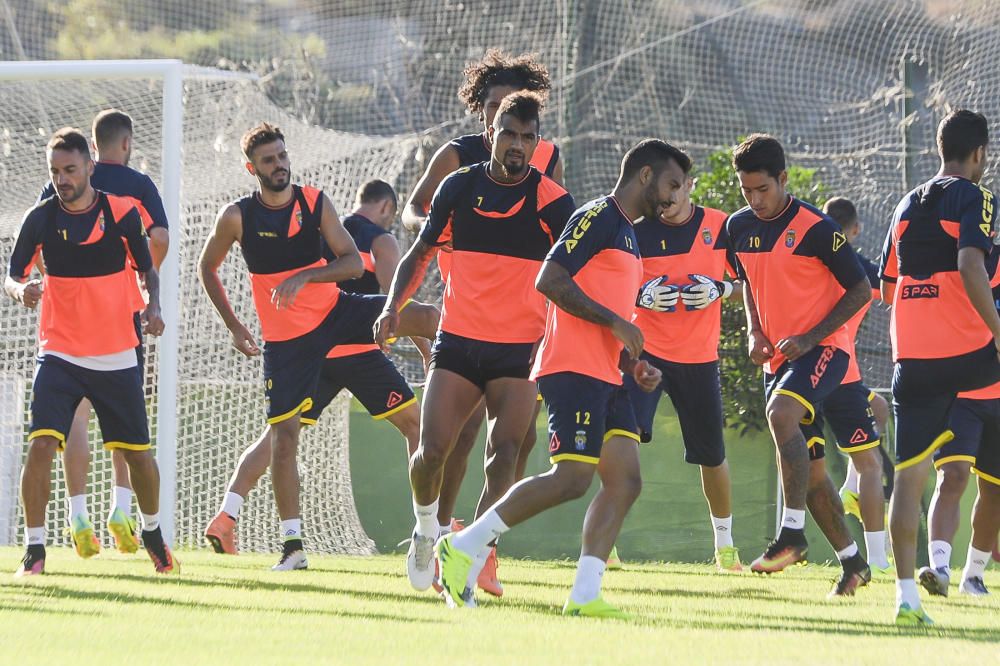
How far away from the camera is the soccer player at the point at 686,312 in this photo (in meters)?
8.90

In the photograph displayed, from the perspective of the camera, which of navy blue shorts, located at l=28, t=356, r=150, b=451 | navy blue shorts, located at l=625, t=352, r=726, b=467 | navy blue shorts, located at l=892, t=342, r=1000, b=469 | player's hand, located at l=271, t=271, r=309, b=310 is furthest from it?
navy blue shorts, located at l=625, t=352, r=726, b=467

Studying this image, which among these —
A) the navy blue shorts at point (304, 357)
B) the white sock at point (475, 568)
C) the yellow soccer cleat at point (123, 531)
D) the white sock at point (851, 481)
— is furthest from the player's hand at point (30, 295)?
the white sock at point (851, 481)

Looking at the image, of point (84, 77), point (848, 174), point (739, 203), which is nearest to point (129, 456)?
point (84, 77)

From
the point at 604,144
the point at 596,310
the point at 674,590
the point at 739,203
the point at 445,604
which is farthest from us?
the point at 604,144

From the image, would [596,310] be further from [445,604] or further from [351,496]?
[351,496]

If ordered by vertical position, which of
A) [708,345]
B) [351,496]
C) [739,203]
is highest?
[739,203]

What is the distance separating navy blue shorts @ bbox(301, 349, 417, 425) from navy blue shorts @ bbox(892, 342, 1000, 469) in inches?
142

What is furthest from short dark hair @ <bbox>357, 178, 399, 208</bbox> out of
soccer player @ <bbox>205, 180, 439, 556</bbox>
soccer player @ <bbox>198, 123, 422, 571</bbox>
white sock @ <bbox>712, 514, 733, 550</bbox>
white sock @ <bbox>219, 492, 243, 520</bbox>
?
white sock @ <bbox>712, 514, 733, 550</bbox>

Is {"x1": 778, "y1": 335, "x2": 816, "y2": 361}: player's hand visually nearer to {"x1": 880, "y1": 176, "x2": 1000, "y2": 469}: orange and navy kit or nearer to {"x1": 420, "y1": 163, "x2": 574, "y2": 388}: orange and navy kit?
{"x1": 880, "y1": 176, "x2": 1000, "y2": 469}: orange and navy kit

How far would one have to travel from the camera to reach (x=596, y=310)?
5875 millimetres

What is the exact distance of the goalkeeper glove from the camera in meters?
8.87

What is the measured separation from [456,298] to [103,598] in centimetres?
199

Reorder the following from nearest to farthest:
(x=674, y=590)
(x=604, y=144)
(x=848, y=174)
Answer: (x=674, y=590) → (x=848, y=174) → (x=604, y=144)

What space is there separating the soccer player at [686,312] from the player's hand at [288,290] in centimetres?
204
